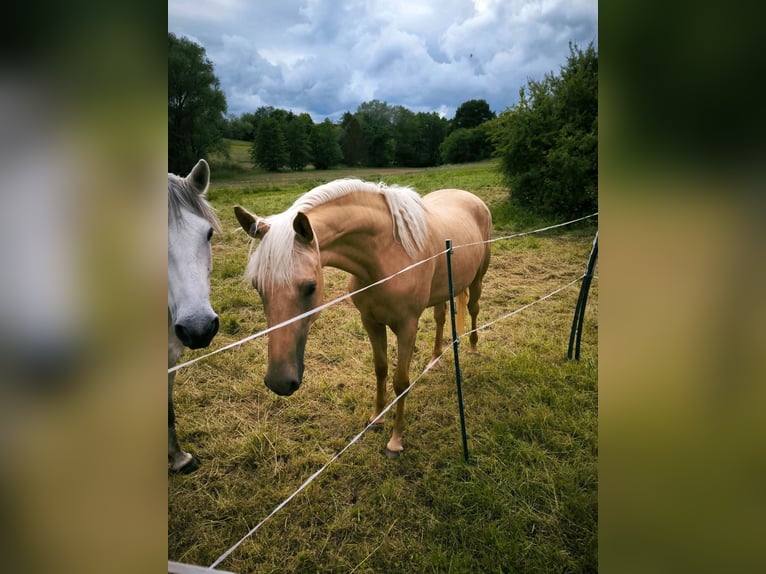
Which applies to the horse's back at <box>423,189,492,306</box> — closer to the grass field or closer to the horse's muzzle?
the grass field

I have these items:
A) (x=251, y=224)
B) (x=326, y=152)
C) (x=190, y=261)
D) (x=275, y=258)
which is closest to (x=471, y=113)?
(x=326, y=152)

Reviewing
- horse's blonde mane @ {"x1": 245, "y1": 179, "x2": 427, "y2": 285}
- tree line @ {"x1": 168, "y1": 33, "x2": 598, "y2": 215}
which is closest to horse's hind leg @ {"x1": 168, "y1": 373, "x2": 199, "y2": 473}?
horse's blonde mane @ {"x1": 245, "y1": 179, "x2": 427, "y2": 285}

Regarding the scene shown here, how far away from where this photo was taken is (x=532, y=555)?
5.75 feet

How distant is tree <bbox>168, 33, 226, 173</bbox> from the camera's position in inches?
55.3

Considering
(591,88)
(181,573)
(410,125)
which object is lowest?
(181,573)

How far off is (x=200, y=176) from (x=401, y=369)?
1.59 m

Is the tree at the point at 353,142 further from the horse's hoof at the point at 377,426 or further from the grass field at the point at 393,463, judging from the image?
the horse's hoof at the point at 377,426

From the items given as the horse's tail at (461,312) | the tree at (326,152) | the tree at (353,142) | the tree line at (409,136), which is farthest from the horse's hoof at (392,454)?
the tree at (353,142)

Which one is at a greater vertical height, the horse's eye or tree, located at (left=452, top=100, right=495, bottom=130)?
tree, located at (left=452, top=100, right=495, bottom=130)

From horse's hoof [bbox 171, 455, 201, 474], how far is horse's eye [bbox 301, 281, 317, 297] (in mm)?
1477

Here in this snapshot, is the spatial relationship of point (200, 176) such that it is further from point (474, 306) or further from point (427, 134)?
point (427, 134)
